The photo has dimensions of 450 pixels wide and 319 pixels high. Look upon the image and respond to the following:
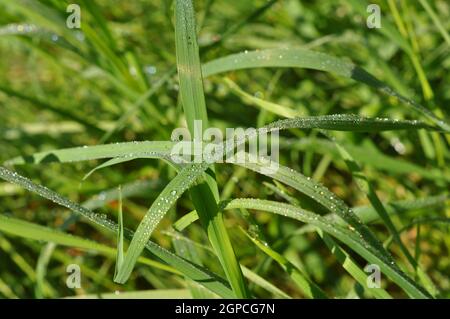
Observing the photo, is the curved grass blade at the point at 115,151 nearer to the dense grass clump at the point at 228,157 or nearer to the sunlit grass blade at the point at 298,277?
the dense grass clump at the point at 228,157

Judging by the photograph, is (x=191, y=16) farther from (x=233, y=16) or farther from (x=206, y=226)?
(x=233, y=16)

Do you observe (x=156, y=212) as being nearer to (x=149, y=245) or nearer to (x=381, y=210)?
(x=149, y=245)

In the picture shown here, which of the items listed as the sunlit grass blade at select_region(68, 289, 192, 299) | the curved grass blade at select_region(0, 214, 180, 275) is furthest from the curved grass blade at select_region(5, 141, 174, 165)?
the sunlit grass blade at select_region(68, 289, 192, 299)

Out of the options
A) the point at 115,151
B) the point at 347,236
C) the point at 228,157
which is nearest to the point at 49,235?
the point at 115,151

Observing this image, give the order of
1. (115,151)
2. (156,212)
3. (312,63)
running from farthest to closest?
1. (312,63)
2. (115,151)
3. (156,212)

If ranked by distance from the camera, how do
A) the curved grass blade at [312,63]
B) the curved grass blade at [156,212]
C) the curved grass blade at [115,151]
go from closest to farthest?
1. the curved grass blade at [156,212]
2. the curved grass blade at [115,151]
3. the curved grass blade at [312,63]

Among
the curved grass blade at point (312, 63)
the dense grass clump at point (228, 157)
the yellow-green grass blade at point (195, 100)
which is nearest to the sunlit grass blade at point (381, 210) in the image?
the dense grass clump at point (228, 157)

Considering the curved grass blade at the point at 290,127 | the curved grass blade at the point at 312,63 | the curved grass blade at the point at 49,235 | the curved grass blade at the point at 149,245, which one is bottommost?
the curved grass blade at the point at 149,245

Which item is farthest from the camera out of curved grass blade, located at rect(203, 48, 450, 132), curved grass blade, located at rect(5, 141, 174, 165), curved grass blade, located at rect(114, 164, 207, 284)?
curved grass blade, located at rect(203, 48, 450, 132)

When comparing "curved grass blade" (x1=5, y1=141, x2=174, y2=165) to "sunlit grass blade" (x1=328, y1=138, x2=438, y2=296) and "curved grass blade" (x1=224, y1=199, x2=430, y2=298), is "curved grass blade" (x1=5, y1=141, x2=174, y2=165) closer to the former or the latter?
"curved grass blade" (x1=224, y1=199, x2=430, y2=298)
